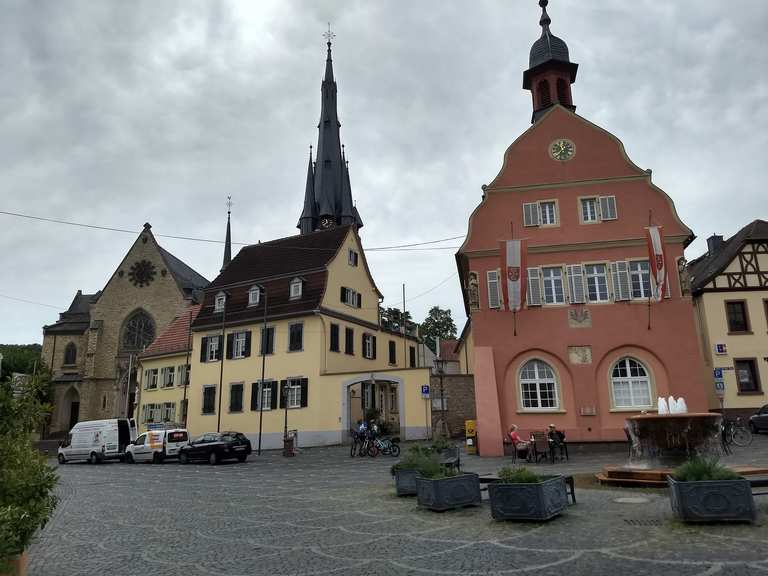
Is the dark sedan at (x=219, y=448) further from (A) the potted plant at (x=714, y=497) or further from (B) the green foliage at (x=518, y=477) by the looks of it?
(A) the potted plant at (x=714, y=497)

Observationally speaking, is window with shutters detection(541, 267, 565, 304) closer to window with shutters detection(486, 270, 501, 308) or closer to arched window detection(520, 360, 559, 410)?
window with shutters detection(486, 270, 501, 308)

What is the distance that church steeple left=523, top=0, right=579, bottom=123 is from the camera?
101ft

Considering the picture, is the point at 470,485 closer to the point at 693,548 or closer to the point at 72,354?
the point at 693,548

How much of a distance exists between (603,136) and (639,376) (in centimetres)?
1069

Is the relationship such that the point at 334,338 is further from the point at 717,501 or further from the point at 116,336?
the point at 116,336

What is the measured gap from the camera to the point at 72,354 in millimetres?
Result: 58500

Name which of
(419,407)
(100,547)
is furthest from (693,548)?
(419,407)

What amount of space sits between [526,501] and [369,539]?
8.42 feet

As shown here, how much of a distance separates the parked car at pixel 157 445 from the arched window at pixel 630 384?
20.6m

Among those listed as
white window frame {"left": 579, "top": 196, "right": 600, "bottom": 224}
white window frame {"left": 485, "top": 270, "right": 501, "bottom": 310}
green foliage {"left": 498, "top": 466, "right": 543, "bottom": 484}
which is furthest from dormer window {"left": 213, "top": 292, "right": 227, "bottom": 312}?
green foliage {"left": 498, "top": 466, "right": 543, "bottom": 484}

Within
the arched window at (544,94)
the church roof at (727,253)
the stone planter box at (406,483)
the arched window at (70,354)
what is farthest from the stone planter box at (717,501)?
the arched window at (70,354)

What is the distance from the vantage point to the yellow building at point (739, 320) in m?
31.0

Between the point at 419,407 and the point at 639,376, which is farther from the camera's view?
the point at 419,407

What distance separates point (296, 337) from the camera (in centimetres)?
3597
